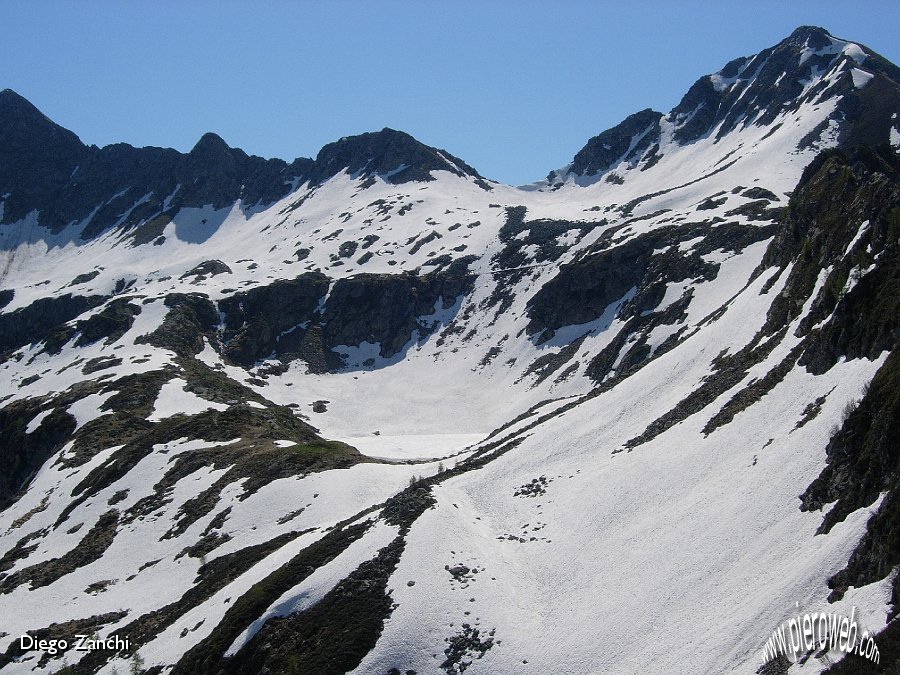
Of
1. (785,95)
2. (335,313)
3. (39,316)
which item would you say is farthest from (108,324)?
(785,95)

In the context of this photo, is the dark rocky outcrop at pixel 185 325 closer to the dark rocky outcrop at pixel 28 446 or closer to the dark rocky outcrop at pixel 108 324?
the dark rocky outcrop at pixel 108 324

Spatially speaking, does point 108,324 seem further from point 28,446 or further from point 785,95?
point 785,95

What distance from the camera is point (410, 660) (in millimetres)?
24500

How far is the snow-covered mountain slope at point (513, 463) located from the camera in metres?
23.1

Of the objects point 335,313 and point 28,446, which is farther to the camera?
point 335,313

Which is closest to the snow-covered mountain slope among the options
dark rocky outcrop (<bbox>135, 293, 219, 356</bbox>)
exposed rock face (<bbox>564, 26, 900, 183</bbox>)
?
dark rocky outcrop (<bbox>135, 293, 219, 356</bbox>)

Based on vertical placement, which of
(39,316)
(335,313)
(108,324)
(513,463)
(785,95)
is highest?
(39,316)

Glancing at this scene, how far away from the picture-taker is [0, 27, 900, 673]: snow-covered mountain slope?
23.1 m

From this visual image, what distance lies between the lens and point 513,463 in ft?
142

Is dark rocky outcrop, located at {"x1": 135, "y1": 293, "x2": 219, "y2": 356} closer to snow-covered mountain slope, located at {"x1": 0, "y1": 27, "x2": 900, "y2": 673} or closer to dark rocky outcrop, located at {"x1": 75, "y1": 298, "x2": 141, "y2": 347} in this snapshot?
snow-covered mountain slope, located at {"x1": 0, "y1": 27, "x2": 900, "y2": 673}

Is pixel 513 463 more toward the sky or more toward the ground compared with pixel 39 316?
more toward the ground

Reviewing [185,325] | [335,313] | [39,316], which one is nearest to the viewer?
[185,325]

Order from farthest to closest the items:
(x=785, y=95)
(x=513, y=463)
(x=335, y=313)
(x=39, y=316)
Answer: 1. (x=785, y=95)
2. (x=39, y=316)
3. (x=335, y=313)
4. (x=513, y=463)

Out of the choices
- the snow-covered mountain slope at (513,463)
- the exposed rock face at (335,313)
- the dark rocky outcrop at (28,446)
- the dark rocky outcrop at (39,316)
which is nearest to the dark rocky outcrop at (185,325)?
the snow-covered mountain slope at (513,463)
